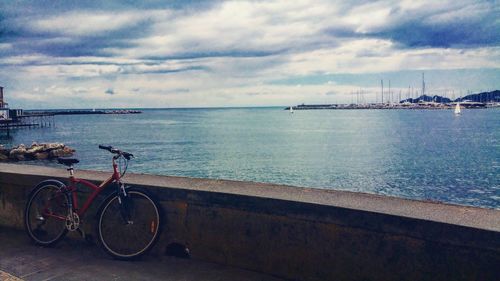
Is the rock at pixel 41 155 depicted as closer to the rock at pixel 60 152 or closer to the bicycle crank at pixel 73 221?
the rock at pixel 60 152

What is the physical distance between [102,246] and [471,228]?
3674mm

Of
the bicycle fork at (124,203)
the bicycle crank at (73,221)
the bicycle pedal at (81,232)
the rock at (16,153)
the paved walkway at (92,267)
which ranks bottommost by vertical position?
the rock at (16,153)

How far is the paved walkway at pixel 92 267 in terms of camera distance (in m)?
4.24

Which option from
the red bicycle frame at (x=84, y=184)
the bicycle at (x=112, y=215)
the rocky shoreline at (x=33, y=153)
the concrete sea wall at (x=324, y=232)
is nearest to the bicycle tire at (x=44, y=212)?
the bicycle at (x=112, y=215)

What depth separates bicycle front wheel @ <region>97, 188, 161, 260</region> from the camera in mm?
4648

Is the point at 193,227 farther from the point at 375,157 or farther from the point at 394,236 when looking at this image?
the point at 375,157

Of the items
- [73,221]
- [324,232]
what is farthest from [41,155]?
[324,232]

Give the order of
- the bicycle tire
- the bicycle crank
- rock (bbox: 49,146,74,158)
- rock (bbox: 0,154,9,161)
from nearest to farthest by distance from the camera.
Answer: the bicycle crank < the bicycle tire < rock (bbox: 0,154,9,161) < rock (bbox: 49,146,74,158)

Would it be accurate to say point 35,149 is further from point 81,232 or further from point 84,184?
point 81,232

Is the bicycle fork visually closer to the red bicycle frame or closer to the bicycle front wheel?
the bicycle front wheel

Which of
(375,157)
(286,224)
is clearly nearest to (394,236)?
(286,224)

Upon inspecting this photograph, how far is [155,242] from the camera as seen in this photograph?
4613 millimetres

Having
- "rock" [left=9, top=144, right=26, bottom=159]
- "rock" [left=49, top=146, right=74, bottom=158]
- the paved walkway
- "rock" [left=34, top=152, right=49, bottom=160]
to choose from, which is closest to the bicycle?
the paved walkway

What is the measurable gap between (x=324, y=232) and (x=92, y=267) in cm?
247
